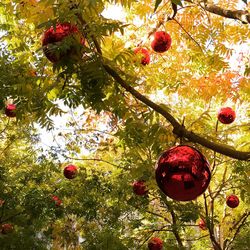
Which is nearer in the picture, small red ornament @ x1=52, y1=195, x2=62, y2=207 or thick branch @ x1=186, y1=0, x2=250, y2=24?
thick branch @ x1=186, y1=0, x2=250, y2=24

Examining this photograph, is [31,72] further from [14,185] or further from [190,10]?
[14,185]

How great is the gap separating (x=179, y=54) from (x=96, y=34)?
4.88 meters

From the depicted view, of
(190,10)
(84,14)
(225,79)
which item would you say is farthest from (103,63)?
(225,79)

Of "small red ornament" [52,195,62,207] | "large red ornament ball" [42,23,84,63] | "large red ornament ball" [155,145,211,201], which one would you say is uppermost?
"small red ornament" [52,195,62,207]

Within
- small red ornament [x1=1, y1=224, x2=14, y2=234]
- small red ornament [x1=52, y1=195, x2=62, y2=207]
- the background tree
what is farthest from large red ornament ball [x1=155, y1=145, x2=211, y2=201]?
small red ornament [x1=1, y1=224, x2=14, y2=234]

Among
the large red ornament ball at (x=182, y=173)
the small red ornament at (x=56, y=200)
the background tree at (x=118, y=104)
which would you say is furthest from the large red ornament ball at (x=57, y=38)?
the small red ornament at (x=56, y=200)

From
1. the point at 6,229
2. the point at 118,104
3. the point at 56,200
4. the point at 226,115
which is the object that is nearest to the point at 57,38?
the point at 118,104

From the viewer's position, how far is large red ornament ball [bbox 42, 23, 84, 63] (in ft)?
7.47

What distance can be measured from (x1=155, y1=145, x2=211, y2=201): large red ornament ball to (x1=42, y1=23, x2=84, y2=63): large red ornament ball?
930 millimetres

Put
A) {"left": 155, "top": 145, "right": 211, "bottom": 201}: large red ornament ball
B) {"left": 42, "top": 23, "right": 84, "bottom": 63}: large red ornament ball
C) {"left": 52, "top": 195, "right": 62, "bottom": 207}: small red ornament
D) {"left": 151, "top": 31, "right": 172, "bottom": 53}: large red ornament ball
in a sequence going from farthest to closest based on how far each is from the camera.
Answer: {"left": 52, "top": 195, "right": 62, "bottom": 207}: small red ornament, {"left": 151, "top": 31, "right": 172, "bottom": 53}: large red ornament ball, {"left": 42, "top": 23, "right": 84, "bottom": 63}: large red ornament ball, {"left": 155, "top": 145, "right": 211, "bottom": 201}: large red ornament ball

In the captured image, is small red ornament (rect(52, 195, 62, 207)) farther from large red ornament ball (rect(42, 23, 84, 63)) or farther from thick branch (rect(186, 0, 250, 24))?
large red ornament ball (rect(42, 23, 84, 63))

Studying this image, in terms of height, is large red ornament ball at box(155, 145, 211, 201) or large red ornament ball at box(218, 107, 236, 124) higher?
large red ornament ball at box(218, 107, 236, 124)

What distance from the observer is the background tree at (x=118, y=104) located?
103 inches

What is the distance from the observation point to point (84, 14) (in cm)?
264
